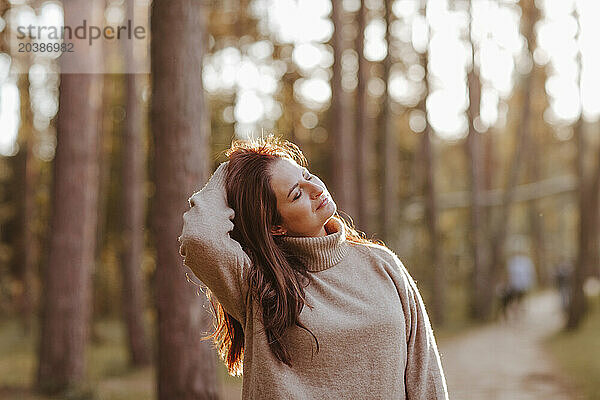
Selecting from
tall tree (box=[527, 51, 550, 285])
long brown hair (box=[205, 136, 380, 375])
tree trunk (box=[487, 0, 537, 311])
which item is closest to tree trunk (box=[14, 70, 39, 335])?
tree trunk (box=[487, 0, 537, 311])

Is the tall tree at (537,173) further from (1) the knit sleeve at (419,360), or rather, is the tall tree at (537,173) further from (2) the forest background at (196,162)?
(1) the knit sleeve at (419,360)

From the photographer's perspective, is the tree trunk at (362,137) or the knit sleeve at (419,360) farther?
the tree trunk at (362,137)

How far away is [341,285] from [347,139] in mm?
11684

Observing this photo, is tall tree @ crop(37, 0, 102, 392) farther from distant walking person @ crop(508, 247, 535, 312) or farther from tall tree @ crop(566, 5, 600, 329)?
distant walking person @ crop(508, 247, 535, 312)

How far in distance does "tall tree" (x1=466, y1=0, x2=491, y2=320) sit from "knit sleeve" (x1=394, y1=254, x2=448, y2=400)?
18164 millimetres

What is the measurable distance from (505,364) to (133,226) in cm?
648

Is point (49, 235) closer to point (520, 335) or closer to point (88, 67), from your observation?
point (88, 67)

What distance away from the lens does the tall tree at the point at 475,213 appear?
2069 cm

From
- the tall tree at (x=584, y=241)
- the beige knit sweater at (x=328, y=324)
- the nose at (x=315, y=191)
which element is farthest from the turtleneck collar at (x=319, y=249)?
the tall tree at (x=584, y=241)

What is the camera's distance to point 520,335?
56.1ft

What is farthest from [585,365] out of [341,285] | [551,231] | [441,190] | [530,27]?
[551,231]

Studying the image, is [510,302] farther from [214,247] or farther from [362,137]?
[214,247]

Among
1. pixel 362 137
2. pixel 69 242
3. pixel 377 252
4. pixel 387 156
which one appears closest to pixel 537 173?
pixel 387 156

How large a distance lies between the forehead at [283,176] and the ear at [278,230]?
14 centimetres
